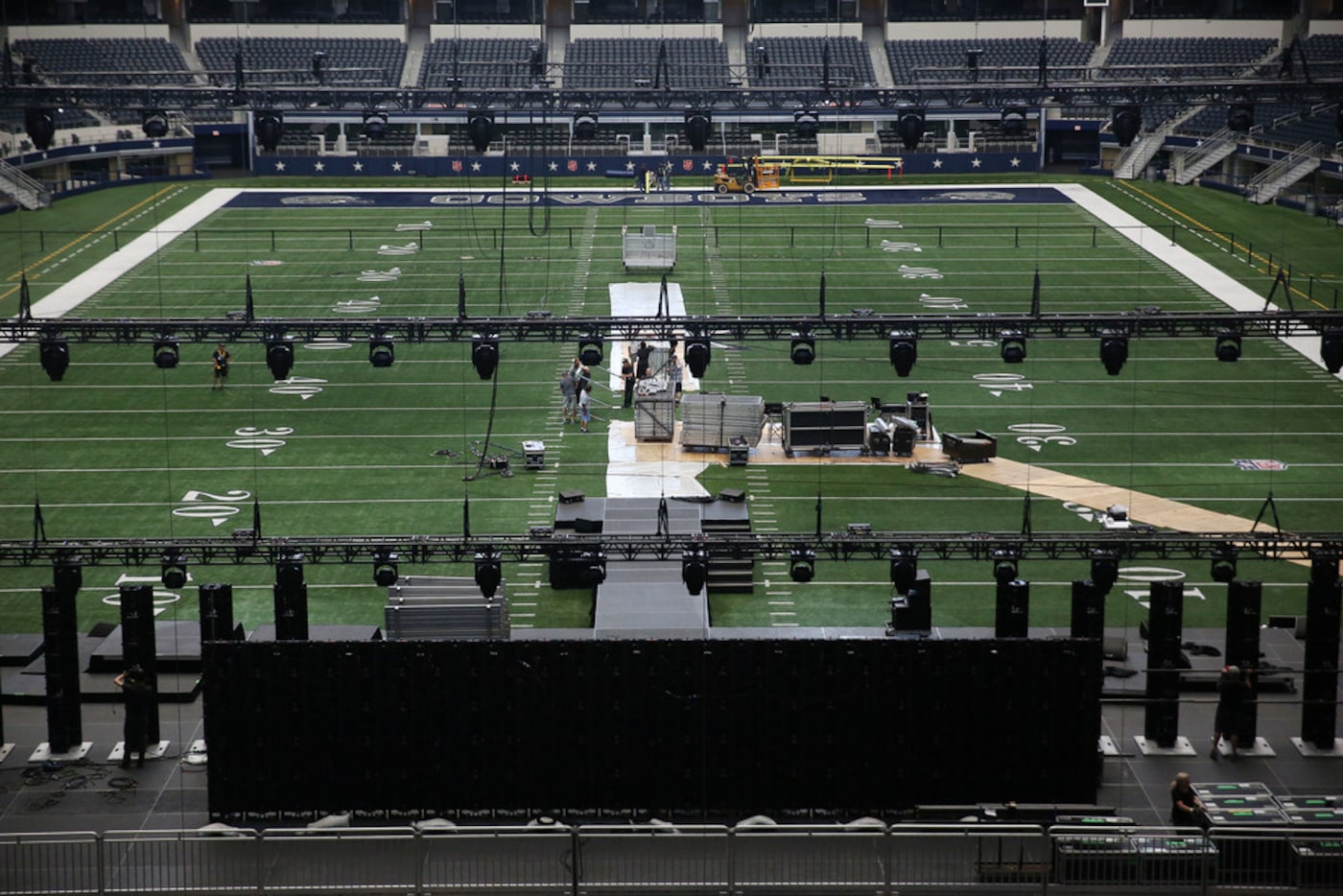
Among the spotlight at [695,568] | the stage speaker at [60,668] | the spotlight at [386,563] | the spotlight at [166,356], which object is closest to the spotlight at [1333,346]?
the spotlight at [695,568]

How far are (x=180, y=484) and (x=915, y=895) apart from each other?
16.2 m

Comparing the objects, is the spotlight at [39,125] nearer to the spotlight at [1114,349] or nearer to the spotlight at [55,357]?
the spotlight at [55,357]

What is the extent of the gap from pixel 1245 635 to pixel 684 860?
6.35 m

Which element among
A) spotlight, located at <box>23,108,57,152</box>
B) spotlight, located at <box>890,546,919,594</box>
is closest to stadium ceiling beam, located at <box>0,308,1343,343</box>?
spotlight, located at <box>23,108,57,152</box>

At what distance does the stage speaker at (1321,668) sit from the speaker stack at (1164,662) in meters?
1.30

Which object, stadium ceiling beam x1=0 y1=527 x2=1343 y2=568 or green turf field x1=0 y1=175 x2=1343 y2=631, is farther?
green turf field x1=0 y1=175 x2=1343 y2=631

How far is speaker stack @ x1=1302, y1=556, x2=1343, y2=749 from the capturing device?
1880cm

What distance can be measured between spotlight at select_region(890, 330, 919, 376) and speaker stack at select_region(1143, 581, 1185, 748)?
6365 millimetres

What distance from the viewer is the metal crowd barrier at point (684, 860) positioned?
598 inches

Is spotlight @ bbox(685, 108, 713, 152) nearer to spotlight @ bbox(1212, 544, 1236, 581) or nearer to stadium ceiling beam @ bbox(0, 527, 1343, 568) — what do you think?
stadium ceiling beam @ bbox(0, 527, 1343, 568)

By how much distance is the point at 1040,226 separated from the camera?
1919 inches

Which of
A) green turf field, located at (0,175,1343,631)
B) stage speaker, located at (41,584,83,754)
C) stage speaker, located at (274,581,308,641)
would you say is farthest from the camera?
green turf field, located at (0,175,1343,631)

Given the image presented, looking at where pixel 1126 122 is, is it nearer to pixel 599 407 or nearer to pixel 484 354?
pixel 484 354

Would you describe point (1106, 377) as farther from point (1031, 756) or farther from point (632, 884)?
point (632, 884)
